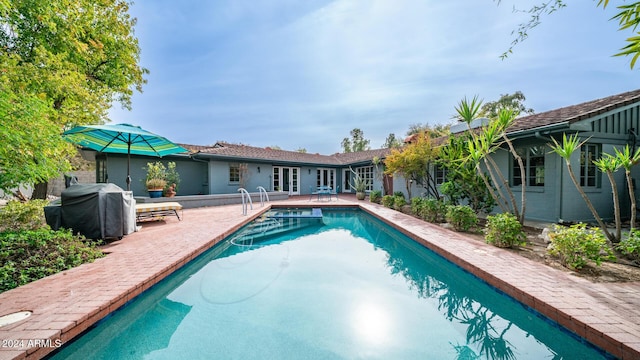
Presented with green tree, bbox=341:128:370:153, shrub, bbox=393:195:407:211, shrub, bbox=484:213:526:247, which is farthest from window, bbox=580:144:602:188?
green tree, bbox=341:128:370:153

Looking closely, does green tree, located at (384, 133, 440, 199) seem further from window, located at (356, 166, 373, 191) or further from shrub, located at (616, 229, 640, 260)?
window, located at (356, 166, 373, 191)

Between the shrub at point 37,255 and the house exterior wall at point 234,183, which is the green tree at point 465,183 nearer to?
the shrub at point 37,255

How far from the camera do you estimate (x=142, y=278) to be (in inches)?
124

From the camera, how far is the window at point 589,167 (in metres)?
6.70

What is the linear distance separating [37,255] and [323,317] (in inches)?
164

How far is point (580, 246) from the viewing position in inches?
136

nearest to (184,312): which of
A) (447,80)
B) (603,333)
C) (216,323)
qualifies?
(216,323)

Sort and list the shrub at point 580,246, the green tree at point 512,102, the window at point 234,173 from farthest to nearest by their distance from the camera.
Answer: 1. the green tree at point 512,102
2. the window at point 234,173
3. the shrub at point 580,246

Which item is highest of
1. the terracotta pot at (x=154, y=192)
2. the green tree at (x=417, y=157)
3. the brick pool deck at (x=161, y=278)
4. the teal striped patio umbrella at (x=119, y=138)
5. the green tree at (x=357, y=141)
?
the green tree at (x=357, y=141)

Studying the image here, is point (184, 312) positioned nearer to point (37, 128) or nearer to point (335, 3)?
point (37, 128)

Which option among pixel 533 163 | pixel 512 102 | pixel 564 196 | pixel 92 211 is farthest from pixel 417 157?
pixel 512 102

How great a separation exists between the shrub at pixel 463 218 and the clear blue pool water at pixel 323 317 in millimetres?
1822

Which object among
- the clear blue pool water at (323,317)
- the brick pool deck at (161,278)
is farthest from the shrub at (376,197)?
the brick pool deck at (161,278)

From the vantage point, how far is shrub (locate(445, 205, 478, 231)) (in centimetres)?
607
